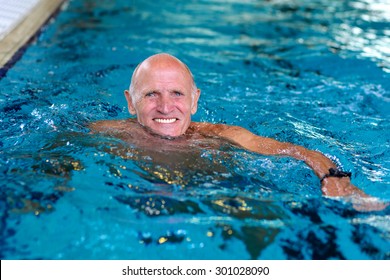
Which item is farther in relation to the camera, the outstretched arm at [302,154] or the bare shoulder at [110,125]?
the bare shoulder at [110,125]

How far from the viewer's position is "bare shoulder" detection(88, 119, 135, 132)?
3.87m

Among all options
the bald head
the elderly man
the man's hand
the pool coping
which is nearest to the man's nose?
the elderly man

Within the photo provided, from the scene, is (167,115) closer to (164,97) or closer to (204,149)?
(164,97)

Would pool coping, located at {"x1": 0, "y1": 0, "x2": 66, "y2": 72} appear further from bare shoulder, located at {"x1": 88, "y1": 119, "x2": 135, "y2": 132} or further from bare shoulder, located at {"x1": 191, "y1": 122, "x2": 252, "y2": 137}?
bare shoulder, located at {"x1": 191, "y1": 122, "x2": 252, "y2": 137}

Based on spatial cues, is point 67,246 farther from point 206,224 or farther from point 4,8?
point 4,8

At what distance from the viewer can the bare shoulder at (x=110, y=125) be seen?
3.87m

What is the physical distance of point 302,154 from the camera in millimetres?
3516

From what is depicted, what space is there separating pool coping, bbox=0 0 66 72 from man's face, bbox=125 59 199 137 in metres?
2.55

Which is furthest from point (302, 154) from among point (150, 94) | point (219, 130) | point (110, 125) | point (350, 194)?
point (110, 125)

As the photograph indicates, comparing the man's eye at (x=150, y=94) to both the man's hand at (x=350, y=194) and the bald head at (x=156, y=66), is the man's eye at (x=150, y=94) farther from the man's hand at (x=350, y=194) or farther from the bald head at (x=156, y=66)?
the man's hand at (x=350, y=194)

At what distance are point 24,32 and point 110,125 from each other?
379cm

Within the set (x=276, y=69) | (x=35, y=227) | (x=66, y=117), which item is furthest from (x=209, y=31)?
(x=35, y=227)

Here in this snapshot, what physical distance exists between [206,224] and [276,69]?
4.21 m

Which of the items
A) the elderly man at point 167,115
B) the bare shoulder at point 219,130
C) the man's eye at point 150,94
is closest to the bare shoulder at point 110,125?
the elderly man at point 167,115
